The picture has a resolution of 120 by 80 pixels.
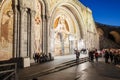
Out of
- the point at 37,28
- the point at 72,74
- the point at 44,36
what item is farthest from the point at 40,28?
the point at 72,74

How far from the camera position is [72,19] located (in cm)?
3008

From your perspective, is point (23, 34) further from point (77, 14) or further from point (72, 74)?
point (77, 14)

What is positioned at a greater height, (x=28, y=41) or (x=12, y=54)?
(x=28, y=41)

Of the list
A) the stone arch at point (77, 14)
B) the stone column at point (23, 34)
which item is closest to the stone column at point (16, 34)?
the stone column at point (23, 34)

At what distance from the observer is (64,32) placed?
27297 mm

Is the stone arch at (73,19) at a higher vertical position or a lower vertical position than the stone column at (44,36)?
higher

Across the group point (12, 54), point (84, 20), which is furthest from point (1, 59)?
point (84, 20)

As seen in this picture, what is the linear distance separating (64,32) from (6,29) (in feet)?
44.6

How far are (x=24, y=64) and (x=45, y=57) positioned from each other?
4.23 metres

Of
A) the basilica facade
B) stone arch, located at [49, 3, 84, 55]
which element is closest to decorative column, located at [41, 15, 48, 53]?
the basilica facade

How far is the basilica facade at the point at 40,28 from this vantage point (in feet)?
48.1

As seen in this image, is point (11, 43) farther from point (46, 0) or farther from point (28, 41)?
point (46, 0)

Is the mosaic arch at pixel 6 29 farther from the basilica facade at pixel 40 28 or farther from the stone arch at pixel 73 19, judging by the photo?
the stone arch at pixel 73 19

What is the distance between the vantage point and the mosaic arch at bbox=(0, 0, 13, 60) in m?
14.1
